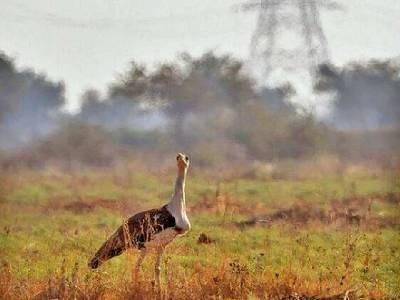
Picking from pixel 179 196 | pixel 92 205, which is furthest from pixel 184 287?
pixel 92 205

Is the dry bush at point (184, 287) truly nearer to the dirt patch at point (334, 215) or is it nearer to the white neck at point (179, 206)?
the white neck at point (179, 206)

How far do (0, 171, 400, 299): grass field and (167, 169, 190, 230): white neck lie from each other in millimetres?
416

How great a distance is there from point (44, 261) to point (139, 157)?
17.3ft

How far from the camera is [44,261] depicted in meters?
9.25

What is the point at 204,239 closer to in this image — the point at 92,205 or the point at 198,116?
the point at 92,205

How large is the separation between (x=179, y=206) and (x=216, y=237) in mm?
3316

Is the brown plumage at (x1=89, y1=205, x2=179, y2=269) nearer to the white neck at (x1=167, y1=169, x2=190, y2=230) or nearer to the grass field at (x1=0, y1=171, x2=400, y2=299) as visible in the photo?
the white neck at (x1=167, y1=169, x2=190, y2=230)

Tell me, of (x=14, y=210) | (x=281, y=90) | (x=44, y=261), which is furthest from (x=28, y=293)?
(x=281, y=90)

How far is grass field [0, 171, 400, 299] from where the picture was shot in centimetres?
750

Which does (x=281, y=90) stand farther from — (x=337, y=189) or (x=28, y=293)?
(x=28, y=293)

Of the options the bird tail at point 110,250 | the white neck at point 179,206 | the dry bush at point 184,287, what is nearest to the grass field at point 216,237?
the dry bush at point 184,287

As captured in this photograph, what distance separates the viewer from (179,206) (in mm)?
7742

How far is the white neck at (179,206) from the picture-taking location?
25.0 feet

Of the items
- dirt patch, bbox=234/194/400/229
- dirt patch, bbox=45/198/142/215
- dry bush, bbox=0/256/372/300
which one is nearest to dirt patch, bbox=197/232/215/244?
dirt patch, bbox=234/194/400/229
